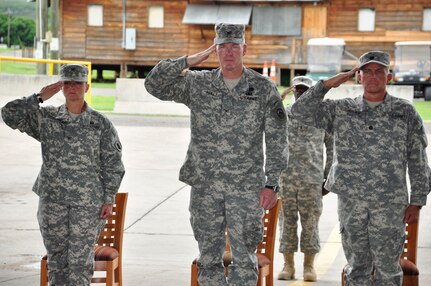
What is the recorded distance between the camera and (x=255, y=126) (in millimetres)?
7238

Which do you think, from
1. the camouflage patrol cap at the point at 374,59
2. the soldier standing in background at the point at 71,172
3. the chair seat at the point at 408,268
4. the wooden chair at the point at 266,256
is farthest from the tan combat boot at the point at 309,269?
the camouflage patrol cap at the point at 374,59

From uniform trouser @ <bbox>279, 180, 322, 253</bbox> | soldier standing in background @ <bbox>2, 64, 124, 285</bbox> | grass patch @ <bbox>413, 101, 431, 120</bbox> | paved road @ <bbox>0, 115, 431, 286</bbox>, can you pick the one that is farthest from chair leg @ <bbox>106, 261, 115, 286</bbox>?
grass patch @ <bbox>413, 101, 431, 120</bbox>

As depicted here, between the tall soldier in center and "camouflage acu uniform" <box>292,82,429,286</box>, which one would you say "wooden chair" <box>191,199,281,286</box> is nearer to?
the tall soldier in center

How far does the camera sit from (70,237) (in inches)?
299

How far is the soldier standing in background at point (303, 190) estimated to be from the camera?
381 inches

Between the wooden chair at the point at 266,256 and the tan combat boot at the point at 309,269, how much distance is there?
156 centimetres

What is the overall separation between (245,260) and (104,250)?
1.36 meters

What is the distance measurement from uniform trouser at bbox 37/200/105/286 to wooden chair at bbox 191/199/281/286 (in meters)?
0.74

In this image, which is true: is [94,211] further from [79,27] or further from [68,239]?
[79,27]

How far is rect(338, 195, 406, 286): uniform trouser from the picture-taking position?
7148 millimetres

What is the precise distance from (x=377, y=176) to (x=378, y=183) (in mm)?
46

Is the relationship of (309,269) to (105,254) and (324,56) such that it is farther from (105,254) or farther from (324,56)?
(324,56)

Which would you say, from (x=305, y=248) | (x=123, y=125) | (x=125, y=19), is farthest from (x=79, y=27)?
(x=305, y=248)

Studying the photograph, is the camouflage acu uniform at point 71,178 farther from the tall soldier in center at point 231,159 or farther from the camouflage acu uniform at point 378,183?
the camouflage acu uniform at point 378,183
